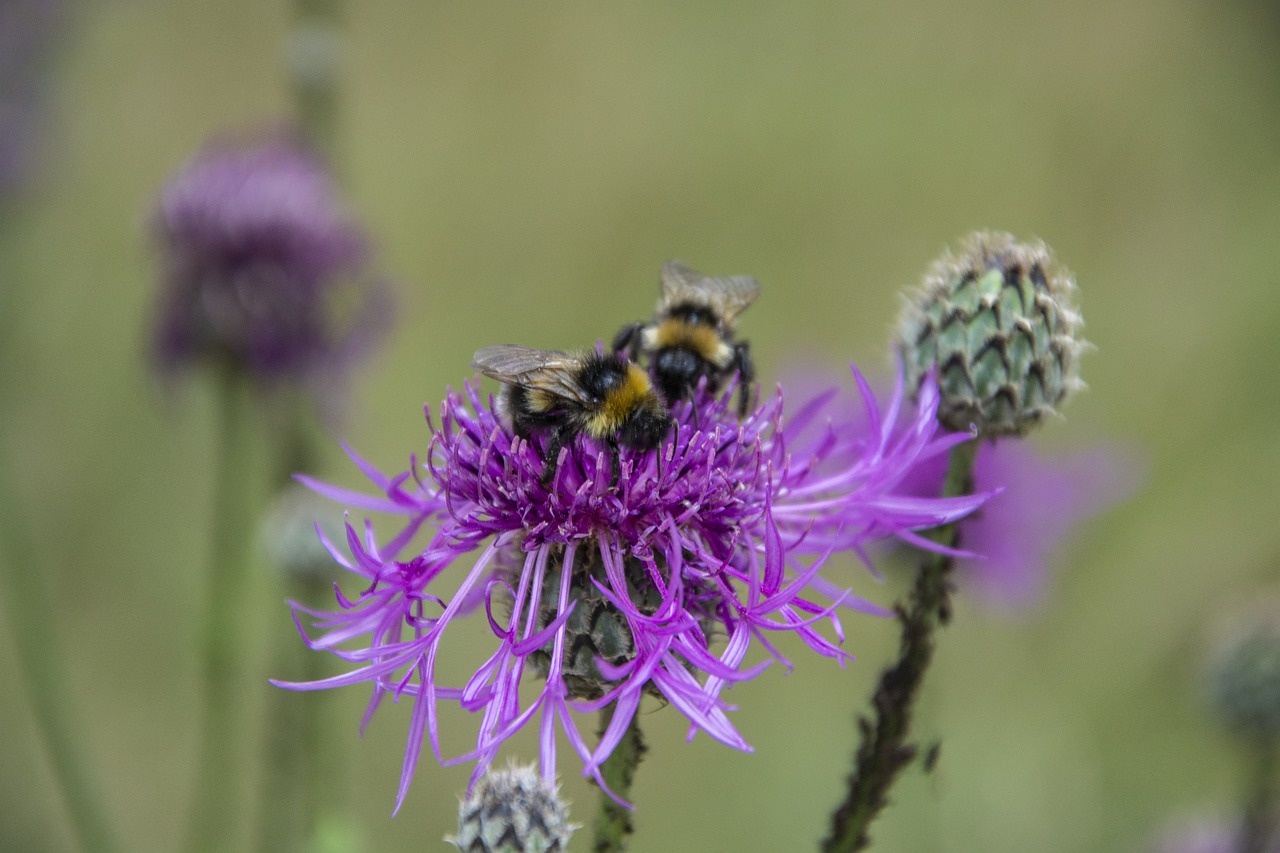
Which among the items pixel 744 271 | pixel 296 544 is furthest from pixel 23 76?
pixel 744 271

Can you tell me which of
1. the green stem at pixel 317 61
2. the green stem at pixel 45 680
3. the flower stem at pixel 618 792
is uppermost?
the green stem at pixel 317 61

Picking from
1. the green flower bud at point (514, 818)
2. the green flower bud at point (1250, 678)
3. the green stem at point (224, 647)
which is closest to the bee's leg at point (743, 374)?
the green flower bud at point (514, 818)

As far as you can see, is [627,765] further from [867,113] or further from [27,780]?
[867,113]

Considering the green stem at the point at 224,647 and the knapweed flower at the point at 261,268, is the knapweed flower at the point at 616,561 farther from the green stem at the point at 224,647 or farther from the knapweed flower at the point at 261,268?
the knapweed flower at the point at 261,268

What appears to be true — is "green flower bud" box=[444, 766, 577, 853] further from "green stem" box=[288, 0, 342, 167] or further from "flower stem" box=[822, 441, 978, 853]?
"green stem" box=[288, 0, 342, 167]

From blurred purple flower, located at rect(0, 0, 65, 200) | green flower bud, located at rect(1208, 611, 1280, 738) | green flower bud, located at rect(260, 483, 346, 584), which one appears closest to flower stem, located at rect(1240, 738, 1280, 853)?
green flower bud, located at rect(1208, 611, 1280, 738)

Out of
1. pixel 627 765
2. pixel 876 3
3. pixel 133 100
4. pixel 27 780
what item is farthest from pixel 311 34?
pixel 876 3
